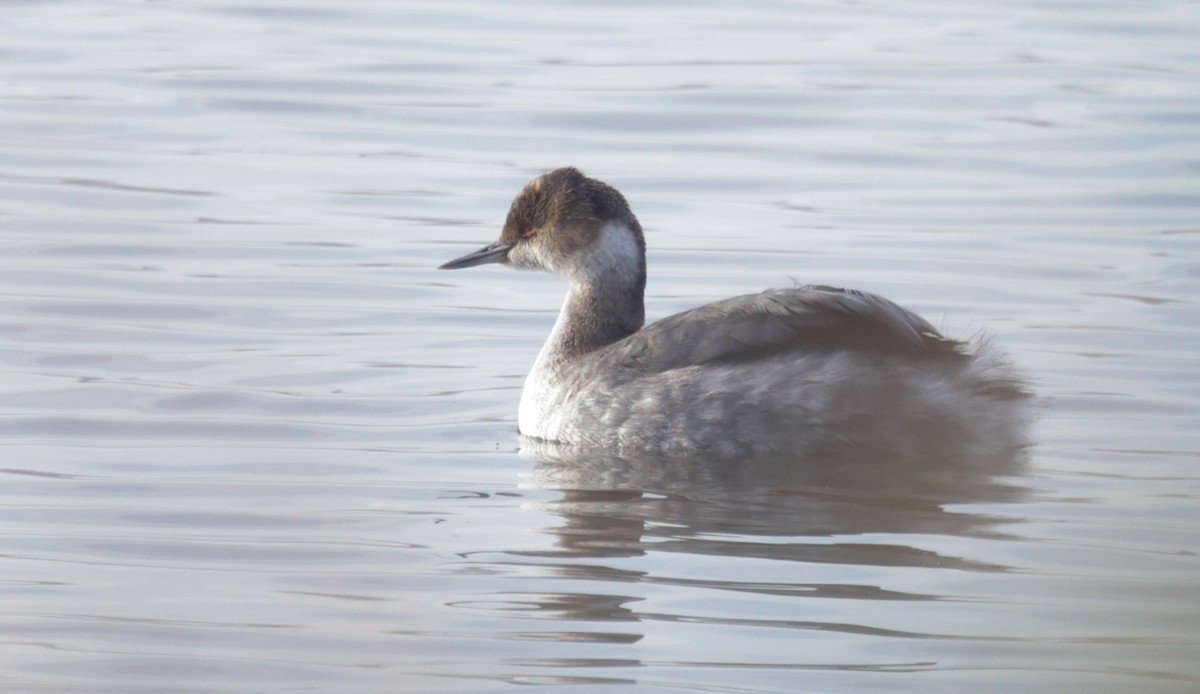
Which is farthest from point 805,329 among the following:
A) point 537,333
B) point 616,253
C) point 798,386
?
point 537,333

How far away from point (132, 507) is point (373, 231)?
5.14 metres

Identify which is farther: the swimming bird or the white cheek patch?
the white cheek patch

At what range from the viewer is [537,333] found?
10242 millimetres

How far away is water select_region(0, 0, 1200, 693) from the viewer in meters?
5.76

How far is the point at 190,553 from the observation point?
6.63 metres

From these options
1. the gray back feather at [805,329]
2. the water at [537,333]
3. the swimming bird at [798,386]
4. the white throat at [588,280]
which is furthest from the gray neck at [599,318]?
the gray back feather at [805,329]

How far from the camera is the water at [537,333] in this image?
18.9ft

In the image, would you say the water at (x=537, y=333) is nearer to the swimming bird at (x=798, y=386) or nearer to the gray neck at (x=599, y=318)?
the swimming bird at (x=798, y=386)

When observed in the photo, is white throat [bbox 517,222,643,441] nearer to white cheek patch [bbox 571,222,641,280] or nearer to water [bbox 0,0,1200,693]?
white cheek patch [bbox 571,222,641,280]

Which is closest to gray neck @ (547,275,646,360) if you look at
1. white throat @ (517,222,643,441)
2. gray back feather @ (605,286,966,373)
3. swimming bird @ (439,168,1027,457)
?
white throat @ (517,222,643,441)

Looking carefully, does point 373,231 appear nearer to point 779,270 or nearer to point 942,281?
point 779,270

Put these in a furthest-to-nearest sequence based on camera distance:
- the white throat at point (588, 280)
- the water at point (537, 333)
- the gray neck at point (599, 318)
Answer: the gray neck at point (599, 318), the white throat at point (588, 280), the water at point (537, 333)

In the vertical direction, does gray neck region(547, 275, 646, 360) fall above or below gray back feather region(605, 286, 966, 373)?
below

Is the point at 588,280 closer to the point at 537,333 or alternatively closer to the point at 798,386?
the point at 537,333
